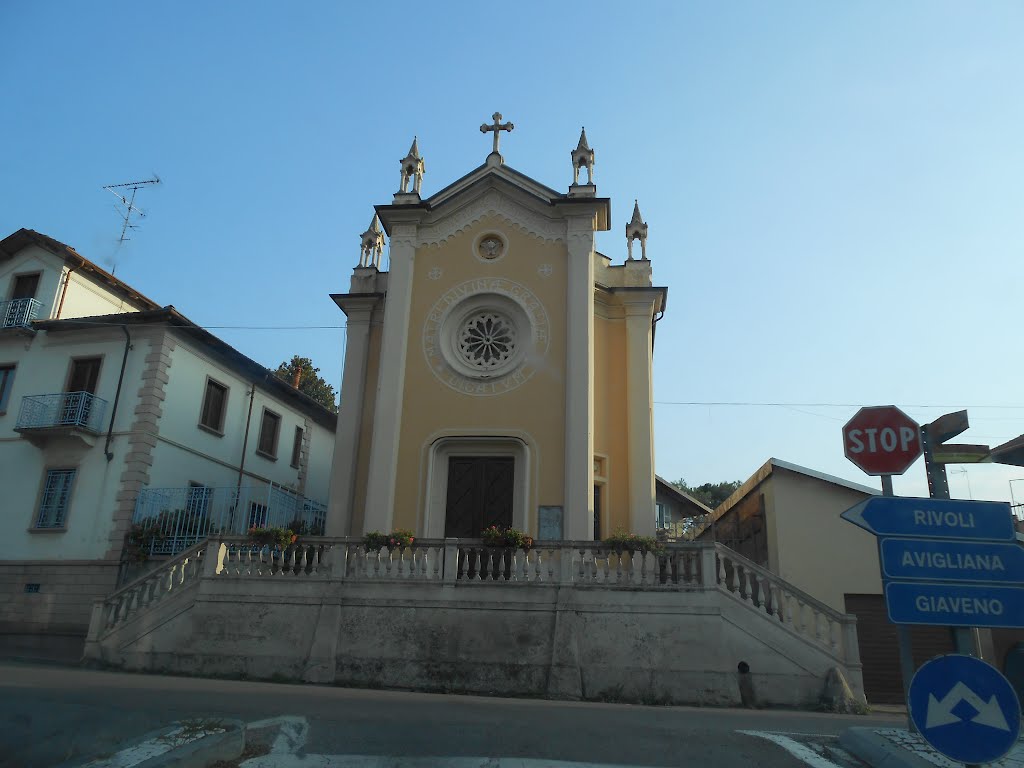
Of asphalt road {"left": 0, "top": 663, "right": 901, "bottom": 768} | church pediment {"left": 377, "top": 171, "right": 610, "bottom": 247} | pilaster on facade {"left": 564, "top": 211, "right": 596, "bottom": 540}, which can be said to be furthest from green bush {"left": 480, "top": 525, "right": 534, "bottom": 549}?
church pediment {"left": 377, "top": 171, "right": 610, "bottom": 247}

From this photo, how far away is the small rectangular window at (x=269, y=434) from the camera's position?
88.1 feet

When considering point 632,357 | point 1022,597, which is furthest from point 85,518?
point 1022,597

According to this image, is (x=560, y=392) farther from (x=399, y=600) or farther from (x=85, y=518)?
(x=85, y=518)

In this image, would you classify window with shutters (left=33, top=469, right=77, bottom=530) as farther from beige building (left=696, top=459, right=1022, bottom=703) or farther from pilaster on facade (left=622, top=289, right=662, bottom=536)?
beige building (left=696, top=459, right=1022, bottom=703)

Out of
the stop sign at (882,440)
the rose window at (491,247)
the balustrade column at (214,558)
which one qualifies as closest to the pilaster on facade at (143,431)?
the balustrade column at (214,558)

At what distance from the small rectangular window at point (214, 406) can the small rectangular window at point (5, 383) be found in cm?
545

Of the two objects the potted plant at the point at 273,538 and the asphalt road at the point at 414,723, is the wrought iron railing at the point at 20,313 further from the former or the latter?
the asphalt road at the point at 414,723

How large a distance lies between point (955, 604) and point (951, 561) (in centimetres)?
35

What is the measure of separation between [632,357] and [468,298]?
4.34 m

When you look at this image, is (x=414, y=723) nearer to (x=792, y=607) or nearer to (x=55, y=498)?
(x=792, y=607)

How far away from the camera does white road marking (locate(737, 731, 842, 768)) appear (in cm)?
736

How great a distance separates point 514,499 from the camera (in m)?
17.6

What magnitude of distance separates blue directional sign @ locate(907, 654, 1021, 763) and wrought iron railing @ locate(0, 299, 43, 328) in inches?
978

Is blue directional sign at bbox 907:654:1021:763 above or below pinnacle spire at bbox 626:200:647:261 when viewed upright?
below
